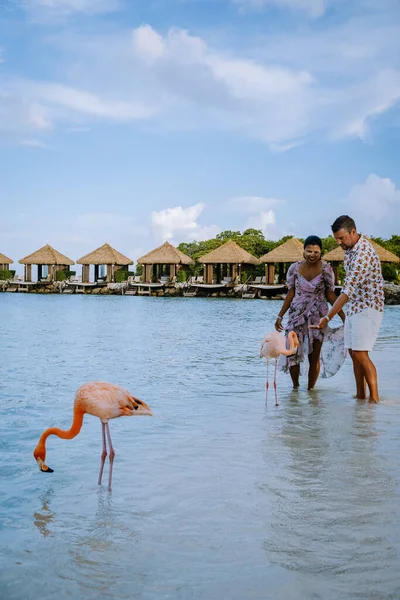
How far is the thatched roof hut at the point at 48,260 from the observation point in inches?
2344

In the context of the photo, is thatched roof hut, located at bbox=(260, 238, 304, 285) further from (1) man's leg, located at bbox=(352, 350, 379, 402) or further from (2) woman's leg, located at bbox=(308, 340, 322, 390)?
(1) man's leg, located at bbox=(352, 350, 379, 402)

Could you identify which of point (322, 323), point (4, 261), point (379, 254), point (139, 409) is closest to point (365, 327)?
point (322, 323)

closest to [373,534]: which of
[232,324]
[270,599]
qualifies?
[270,599]

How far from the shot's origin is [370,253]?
6305 millimetres

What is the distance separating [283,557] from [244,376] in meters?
6.58

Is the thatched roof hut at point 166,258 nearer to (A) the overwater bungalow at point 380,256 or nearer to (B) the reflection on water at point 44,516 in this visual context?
(A) the overwater bungalow at point 380,256

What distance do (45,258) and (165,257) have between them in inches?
487

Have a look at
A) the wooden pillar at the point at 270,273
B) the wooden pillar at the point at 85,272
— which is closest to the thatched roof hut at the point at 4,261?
the wooden pillar at the point at 85,272

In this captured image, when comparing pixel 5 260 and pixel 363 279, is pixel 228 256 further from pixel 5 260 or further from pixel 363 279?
pixel 363 279

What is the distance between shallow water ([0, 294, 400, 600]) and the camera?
2.83 m

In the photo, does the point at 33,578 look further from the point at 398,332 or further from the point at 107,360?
the point at 398,332

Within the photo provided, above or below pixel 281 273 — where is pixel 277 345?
below

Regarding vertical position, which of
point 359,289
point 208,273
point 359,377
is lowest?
point 359,377

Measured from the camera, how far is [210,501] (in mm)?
3797
